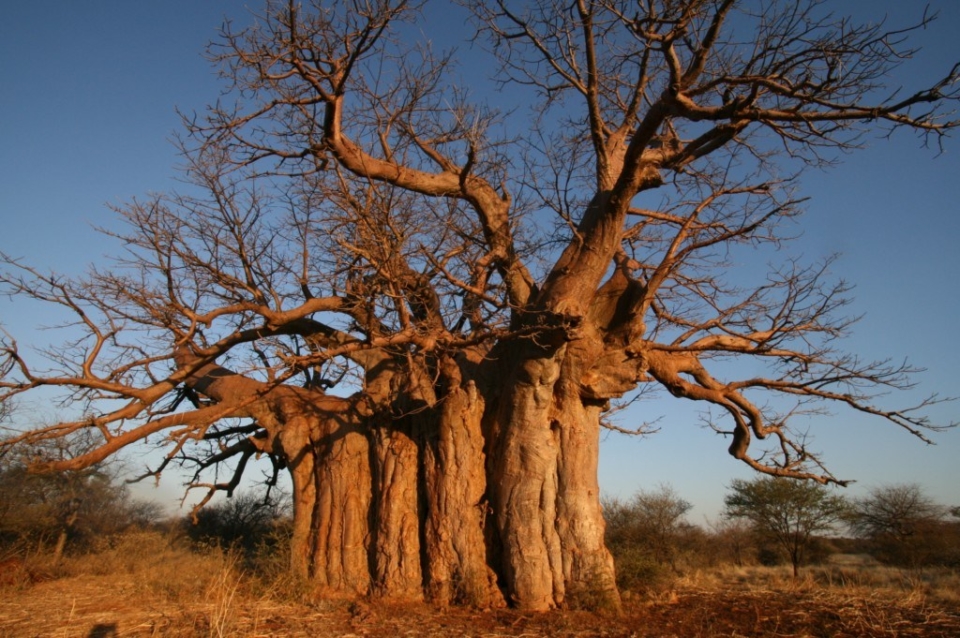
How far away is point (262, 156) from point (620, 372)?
4.18 metres

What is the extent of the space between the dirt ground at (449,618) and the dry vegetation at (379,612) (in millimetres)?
10

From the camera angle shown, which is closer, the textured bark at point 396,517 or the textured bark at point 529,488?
the textured bark at point 529,488

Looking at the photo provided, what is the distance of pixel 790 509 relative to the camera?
42.8ft

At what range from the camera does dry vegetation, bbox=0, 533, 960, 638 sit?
187 inches

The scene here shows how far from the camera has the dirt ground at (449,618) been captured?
4.65 m

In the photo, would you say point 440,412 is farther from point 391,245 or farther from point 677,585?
point 677,585

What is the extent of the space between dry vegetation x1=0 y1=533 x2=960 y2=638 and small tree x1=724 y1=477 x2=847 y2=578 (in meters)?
5.21

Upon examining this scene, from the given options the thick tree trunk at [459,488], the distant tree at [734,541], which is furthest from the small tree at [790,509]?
the thick tree trunk at [459,488]

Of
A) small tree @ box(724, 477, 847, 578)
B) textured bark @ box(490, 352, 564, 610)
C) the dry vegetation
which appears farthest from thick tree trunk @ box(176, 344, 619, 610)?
small tree @ box(724, 477, 847, 578)

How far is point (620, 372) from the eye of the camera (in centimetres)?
652

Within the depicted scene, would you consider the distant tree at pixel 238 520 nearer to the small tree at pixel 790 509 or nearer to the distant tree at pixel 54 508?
the distant tree at pixel 54 508

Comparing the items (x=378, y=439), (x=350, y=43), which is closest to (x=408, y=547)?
(x=378, y=439)

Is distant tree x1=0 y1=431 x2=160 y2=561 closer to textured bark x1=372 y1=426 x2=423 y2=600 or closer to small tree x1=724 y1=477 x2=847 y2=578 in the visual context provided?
textured bark x1=372 y1=426 x2=423 y2=600

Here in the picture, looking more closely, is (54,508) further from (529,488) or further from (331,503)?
(529,488)
